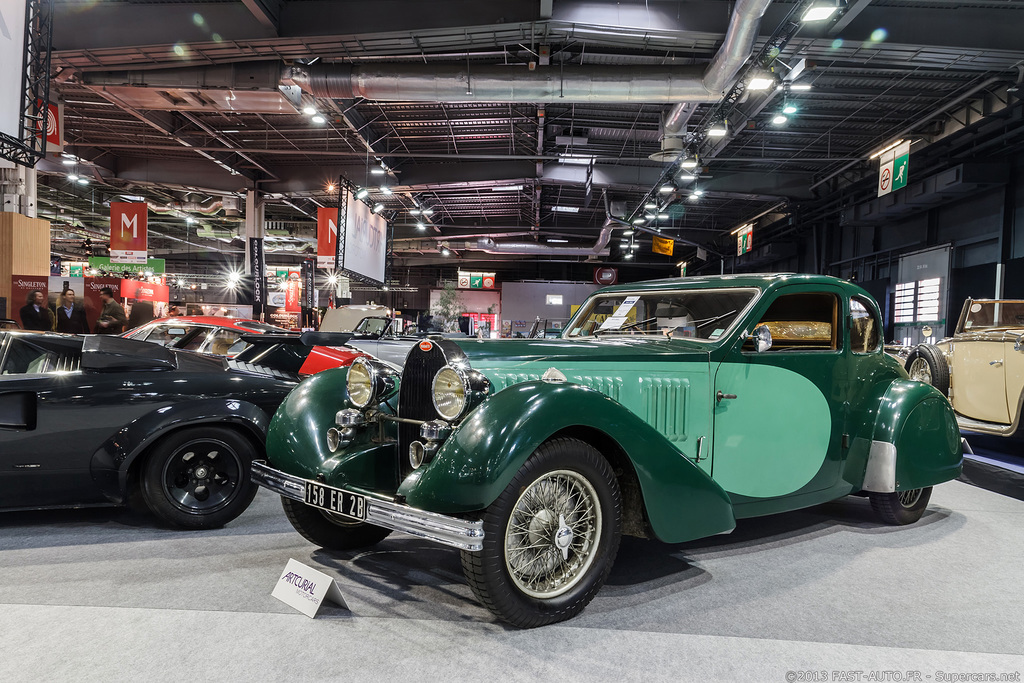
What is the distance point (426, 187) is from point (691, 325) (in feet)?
45.5

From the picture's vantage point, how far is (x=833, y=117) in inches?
472

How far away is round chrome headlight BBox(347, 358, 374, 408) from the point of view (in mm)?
2992

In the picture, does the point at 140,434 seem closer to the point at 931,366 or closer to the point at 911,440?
the point at 911,440

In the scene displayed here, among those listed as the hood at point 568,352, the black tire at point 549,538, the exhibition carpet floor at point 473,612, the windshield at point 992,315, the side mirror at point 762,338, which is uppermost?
the windshield at point 992,315

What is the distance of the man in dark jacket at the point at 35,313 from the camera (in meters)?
9.39

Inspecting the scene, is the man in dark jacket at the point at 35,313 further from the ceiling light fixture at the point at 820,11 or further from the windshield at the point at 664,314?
the ceiling light fixture at the point at 820,11

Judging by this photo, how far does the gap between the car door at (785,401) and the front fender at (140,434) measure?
2794mm

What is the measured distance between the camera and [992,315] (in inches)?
281

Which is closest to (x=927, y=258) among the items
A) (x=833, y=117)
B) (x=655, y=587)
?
(x=833, y=117)

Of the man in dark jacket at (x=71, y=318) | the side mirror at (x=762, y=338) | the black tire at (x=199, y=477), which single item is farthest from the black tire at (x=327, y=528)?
the man in dark jacket at (x=71, y=318)

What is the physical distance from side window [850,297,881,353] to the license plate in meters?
2.94

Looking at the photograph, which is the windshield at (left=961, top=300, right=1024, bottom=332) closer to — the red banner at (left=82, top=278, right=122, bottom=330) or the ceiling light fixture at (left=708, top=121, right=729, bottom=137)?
the ceiling light fixture at (left=708, top=121, right=729, bottom=137)

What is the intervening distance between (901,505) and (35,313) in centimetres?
1112

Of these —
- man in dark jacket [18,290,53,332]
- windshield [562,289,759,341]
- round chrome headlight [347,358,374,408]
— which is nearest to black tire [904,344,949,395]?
windshield [562,289,759,341]
